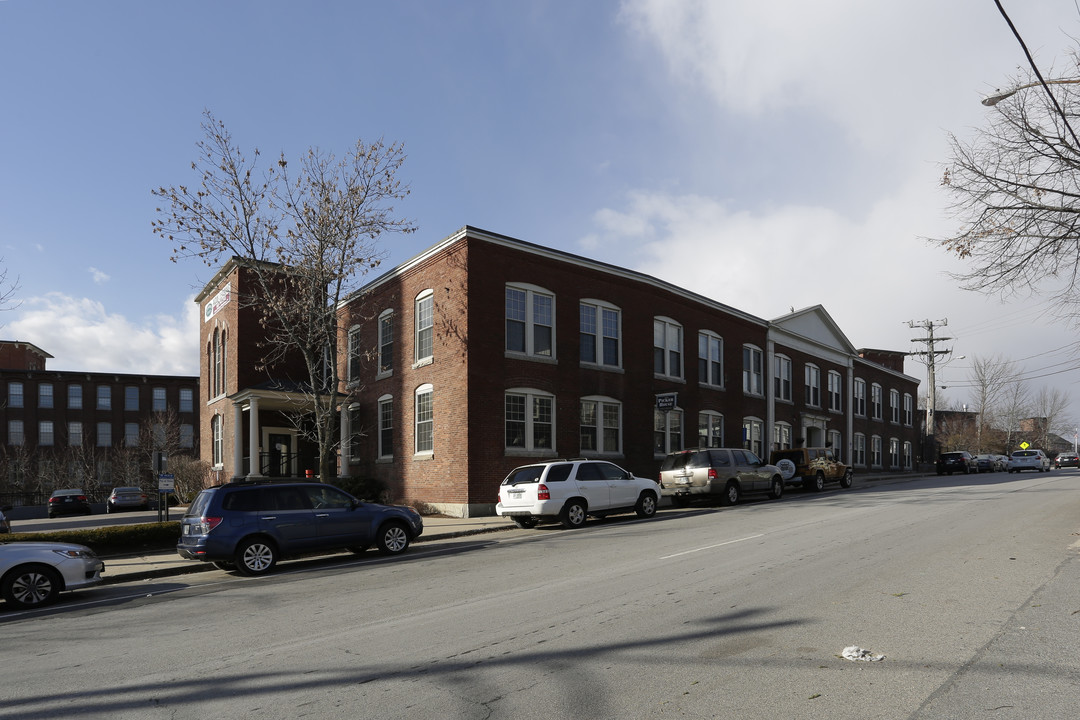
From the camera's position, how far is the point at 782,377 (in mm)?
38875

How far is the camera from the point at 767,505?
74.8ft

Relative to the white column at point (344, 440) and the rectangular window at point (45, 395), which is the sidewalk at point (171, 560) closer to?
the white column at point (344, 440)

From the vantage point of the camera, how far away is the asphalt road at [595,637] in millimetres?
5375

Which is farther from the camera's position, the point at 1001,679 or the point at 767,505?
the point at 767,505

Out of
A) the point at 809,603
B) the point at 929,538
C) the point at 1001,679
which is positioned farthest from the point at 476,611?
the point at 929,538

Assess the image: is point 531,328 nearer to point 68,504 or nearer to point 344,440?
point 344,440

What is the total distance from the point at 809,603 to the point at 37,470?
2543 inches

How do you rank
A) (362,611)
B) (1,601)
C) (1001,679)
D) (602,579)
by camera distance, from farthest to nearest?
(1,601) < (602,579) < (362,611) < (1001,679)

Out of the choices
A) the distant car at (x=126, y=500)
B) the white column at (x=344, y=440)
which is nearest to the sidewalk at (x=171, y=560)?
→ the white column at (x=344, y=440)

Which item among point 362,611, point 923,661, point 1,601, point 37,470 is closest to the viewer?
point 923,661

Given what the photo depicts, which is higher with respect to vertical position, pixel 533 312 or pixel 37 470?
pixel 533 312

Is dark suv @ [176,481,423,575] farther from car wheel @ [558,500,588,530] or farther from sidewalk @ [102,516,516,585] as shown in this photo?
A: car wheel @ [558,500,588,530]

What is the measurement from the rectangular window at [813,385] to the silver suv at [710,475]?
60.1 ft

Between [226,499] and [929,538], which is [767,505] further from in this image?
[226,499]
